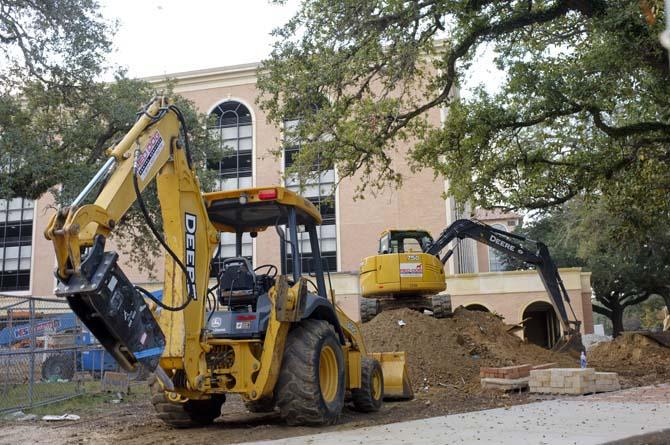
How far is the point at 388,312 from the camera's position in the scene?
18234 mm

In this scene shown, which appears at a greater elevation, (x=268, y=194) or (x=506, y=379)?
(x=268, y=194)

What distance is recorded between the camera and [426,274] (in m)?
18.4

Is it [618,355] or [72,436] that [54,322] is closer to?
[72,436]

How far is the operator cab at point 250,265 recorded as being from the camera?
795 centimetres

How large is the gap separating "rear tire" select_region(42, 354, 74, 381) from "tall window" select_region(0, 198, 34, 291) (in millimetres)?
32223

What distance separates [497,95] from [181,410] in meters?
12.3

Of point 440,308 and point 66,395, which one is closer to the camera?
point 66,395

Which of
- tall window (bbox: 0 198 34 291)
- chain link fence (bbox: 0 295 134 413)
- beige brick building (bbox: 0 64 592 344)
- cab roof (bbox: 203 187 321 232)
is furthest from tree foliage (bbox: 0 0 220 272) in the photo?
tall window (bbox: 0 198 34 291)

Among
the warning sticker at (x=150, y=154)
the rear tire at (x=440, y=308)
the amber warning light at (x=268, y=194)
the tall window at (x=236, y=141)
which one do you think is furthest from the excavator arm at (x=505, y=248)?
the tall window at (x=236, y=141)

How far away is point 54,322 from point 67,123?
8506 millimetres

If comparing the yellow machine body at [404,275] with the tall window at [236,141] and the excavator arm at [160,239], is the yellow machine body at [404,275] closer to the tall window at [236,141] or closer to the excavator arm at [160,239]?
the excavator arm at [160,239]

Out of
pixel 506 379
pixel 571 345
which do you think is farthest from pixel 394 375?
pixel 571 345

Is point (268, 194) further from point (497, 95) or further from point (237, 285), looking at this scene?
point (497, 95)

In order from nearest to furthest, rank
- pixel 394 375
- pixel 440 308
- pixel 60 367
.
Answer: pixel 394 375 → pixel 60 367 → pixel 440 308
